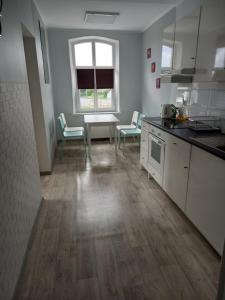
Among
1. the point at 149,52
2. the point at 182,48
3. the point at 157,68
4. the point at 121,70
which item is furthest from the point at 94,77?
the point at 182,48

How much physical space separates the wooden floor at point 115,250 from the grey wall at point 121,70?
2.64 m

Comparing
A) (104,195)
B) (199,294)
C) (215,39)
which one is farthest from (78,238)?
(215,39)

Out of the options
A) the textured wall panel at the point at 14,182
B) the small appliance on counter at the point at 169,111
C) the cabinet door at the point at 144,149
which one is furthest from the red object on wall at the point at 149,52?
the textured wall panel at the point at 14,182

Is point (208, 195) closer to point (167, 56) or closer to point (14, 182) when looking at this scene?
point (14, 182)

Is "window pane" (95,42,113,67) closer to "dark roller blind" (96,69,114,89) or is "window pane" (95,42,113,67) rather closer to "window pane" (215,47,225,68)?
"dark roller blind" (96,69,114,89)

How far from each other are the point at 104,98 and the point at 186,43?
3.20 m

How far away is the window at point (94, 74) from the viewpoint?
496 cm

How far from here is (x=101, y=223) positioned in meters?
2.22

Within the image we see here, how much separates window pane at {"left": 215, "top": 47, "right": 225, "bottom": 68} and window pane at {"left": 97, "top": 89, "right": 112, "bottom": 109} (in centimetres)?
370

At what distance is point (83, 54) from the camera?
499 centimetres

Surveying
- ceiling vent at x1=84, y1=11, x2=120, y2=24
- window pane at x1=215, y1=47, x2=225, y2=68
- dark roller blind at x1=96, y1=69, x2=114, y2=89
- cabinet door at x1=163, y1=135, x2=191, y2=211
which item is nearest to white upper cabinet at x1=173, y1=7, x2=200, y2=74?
window pane at x1=215, y1=47, x2=225, y2=68

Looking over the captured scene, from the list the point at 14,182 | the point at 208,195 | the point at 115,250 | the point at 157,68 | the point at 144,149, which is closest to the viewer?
the point at 14,182

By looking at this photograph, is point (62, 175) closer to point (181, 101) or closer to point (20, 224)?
point (20, 224)

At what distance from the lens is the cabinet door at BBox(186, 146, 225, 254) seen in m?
1.61
